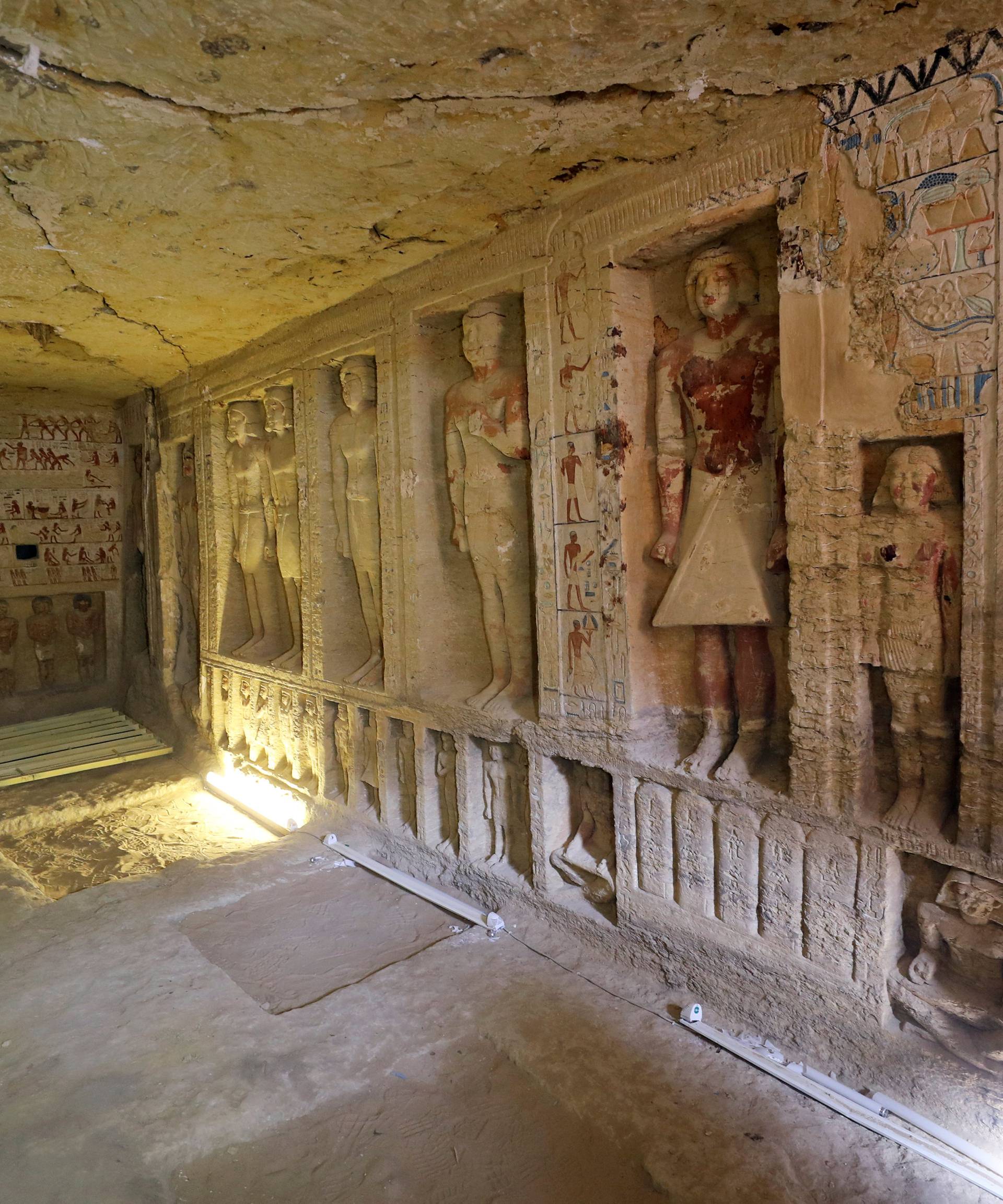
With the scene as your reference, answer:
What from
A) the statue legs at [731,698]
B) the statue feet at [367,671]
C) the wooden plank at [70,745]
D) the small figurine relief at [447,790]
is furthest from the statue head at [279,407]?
the statue legs at [731,698]

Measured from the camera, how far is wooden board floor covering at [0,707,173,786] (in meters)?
7.38

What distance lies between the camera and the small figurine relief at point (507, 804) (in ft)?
16.0

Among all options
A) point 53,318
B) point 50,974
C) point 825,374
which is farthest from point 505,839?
point 53,318

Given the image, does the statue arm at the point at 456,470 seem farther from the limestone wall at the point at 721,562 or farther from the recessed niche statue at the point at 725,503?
the recessed niche statue at the point at 725,503

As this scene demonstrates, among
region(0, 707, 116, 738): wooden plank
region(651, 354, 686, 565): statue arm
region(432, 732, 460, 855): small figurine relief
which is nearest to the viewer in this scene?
region(651, 354, 686, 565): statue arm

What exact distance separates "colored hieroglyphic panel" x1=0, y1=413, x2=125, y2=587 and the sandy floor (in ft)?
18.7

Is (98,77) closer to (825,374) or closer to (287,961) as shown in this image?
(825,374)

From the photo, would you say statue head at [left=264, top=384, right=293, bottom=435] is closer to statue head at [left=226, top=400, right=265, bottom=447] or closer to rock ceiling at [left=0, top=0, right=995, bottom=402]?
statue head at [left=226, top=400, right=265, bottom=447]

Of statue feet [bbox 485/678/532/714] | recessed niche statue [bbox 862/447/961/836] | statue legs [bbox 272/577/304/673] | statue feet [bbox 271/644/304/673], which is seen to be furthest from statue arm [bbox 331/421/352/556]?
recessed niche statue [bbox 862/447/961/836]

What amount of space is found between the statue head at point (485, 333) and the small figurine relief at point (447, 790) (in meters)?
2.37

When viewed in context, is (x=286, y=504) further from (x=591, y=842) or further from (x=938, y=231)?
(x=938, y=231)

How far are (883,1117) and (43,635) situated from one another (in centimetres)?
922

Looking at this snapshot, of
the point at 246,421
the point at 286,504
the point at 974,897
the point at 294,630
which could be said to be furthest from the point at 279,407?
the point at 974,897

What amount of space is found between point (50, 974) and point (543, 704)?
2941 millimetres
